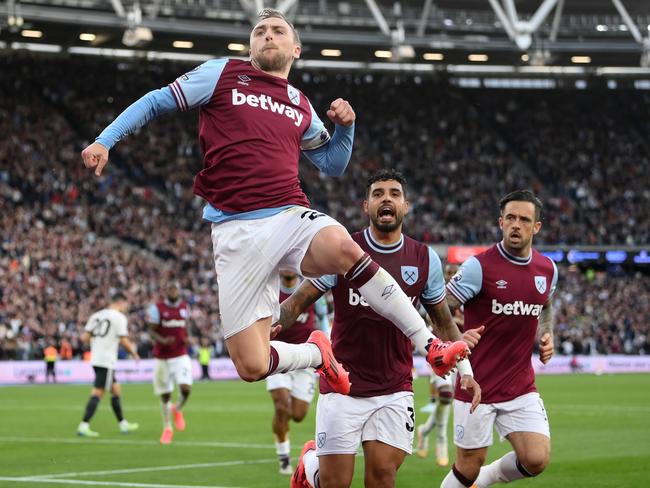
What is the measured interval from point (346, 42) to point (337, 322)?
40.3 metres

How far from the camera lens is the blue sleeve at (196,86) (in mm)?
7543

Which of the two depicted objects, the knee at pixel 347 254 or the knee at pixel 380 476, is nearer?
the knee at pixel 347 254

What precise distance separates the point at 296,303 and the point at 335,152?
4.23 feet

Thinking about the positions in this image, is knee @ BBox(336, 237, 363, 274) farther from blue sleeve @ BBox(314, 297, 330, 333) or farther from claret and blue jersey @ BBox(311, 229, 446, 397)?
blue sleeve @ BBox(314, 297, 330, 333)

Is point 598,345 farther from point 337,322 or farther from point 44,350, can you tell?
point 337,322

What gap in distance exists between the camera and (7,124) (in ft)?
157

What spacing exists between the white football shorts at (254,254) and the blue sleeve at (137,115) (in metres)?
0.87

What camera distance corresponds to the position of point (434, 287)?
9055 mm

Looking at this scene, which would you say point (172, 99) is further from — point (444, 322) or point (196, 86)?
point (444, 322)

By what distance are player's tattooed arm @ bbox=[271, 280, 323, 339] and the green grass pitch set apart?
4.95m

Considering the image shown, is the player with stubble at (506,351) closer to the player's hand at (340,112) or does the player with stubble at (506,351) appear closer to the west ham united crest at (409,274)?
the west ham united crest at (409,274)

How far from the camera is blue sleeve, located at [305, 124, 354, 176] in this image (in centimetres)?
837

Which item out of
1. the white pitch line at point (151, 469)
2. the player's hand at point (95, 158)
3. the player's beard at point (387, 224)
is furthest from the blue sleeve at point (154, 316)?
the player's hand at point (95, 158)

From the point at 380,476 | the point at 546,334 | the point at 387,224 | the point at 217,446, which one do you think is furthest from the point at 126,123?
the point at 217,446
